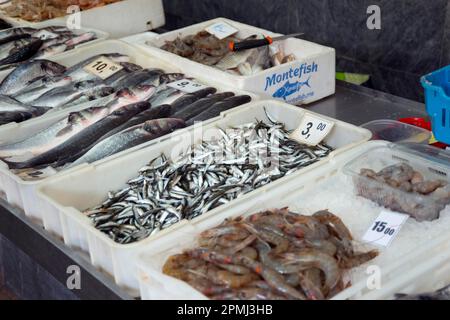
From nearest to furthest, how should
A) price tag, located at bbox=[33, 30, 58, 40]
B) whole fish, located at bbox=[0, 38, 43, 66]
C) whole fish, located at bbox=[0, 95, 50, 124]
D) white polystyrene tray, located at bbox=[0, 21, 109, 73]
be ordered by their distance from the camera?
whole fish, located at bbox=[0, 95, 50, 124]
white polystyrene tray, located at bbox=[0, 21, 109, 73]
whole fish, located at bbox=[0, 38, 43, 66]
price tag, located at bbox=[33, 30, 58, 40]

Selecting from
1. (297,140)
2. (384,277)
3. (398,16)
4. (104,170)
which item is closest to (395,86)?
(398,16)

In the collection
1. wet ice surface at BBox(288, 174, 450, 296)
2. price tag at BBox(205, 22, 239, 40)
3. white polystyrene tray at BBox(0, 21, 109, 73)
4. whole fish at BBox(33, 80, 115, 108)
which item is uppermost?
price tag at BBox(205, 22, 239, 40)

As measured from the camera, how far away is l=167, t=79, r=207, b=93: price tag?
10.00 ft

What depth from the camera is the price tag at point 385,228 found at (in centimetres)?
206

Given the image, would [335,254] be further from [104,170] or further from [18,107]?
[18,107]

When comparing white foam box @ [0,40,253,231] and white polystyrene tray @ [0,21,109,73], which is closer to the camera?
white foam box @ [0,40,253,231]

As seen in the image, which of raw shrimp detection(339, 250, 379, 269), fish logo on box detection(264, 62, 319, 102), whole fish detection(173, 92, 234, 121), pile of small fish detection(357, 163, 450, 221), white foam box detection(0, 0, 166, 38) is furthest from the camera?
white foam box detection(0, 0, 166, 38)

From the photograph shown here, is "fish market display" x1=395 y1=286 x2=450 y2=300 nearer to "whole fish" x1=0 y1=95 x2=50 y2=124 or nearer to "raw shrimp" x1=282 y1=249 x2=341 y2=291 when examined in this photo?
"raw shrimp" x1=282 y1=249 x2=341 y2=291

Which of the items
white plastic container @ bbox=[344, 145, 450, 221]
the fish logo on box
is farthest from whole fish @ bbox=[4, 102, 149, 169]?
white plastic container @ bbox=[344, 145, 450, 221]

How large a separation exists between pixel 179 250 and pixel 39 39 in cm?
213

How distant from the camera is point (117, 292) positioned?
6.63ft

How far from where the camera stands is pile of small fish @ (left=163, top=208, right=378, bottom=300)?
1775 mm

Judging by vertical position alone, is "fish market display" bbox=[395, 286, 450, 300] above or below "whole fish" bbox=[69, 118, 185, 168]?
below

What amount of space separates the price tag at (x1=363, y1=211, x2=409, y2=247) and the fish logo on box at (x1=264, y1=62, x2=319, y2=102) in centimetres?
109
